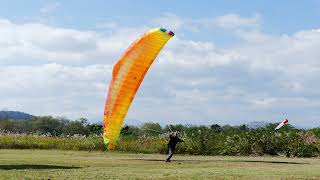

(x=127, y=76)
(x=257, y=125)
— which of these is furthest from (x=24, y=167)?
(x=257, y=125)

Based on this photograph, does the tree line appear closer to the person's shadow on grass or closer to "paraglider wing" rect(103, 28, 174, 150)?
"paraglider wing" rect(103, 28, 174, 150)

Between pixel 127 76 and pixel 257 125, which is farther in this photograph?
pixel 257 125

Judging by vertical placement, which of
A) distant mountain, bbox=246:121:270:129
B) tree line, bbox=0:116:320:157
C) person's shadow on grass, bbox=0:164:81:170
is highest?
distant mountain, bbox=246:121:270:129

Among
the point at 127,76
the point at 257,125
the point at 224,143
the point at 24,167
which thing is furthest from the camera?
the point at 257,125

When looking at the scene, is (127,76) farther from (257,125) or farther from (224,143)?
(257,125)

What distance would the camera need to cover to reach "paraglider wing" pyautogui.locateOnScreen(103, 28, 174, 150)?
28.2m

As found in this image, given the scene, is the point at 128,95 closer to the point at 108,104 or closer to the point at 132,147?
the point at 108,104

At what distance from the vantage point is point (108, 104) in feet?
92.2

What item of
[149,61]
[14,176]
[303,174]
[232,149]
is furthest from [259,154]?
[14,176]

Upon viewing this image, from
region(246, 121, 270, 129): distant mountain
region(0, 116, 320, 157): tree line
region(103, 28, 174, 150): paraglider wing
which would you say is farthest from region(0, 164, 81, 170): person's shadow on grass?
region(246, 121, 270, 129): distant mountain

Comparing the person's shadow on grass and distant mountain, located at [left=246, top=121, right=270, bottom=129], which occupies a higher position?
distant mountain, located at [left=246, top=121, right=270, bottom=129]

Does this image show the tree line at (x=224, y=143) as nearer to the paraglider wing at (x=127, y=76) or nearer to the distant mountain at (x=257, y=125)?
the distant mountain at (x=257, y=125)

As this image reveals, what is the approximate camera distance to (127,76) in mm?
28281

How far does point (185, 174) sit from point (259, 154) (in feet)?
67.4
